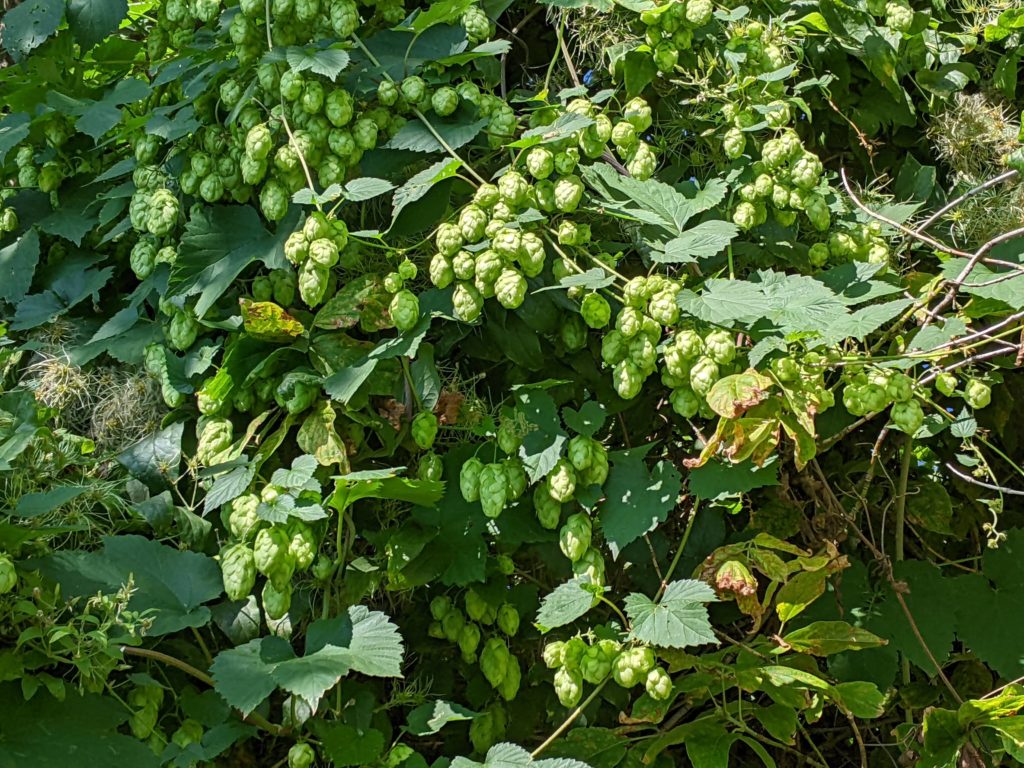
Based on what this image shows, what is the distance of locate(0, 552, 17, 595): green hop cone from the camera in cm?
133

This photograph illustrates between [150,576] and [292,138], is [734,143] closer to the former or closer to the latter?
[292,138]

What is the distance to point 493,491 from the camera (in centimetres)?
150

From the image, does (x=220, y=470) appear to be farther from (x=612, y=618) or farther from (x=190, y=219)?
(x=612, y=618)

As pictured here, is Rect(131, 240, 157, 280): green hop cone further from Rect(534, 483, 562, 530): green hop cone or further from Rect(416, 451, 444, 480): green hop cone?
Rect(534, 483, 562, 530): green hop cone

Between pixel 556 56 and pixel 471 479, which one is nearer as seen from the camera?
pixel 471 479

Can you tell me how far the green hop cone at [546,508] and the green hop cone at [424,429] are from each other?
6.8 inches

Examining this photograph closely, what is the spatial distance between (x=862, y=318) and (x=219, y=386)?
0.94 m

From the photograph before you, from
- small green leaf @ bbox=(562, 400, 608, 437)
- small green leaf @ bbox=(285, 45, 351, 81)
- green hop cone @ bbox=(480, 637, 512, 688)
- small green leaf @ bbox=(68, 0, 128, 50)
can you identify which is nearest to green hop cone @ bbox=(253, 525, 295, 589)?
green hop cone @ bbox=(480, 637, 512, 688)

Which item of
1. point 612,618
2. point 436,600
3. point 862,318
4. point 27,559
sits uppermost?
point 862,318

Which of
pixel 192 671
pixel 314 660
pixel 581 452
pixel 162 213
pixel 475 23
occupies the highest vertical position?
pixel 475 23

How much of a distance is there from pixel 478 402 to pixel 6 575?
698mm

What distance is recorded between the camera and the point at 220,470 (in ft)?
5.08

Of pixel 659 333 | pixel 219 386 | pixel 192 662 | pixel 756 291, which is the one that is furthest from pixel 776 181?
pixel 192 662

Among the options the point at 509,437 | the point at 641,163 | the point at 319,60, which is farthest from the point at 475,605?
the point at 319,60
